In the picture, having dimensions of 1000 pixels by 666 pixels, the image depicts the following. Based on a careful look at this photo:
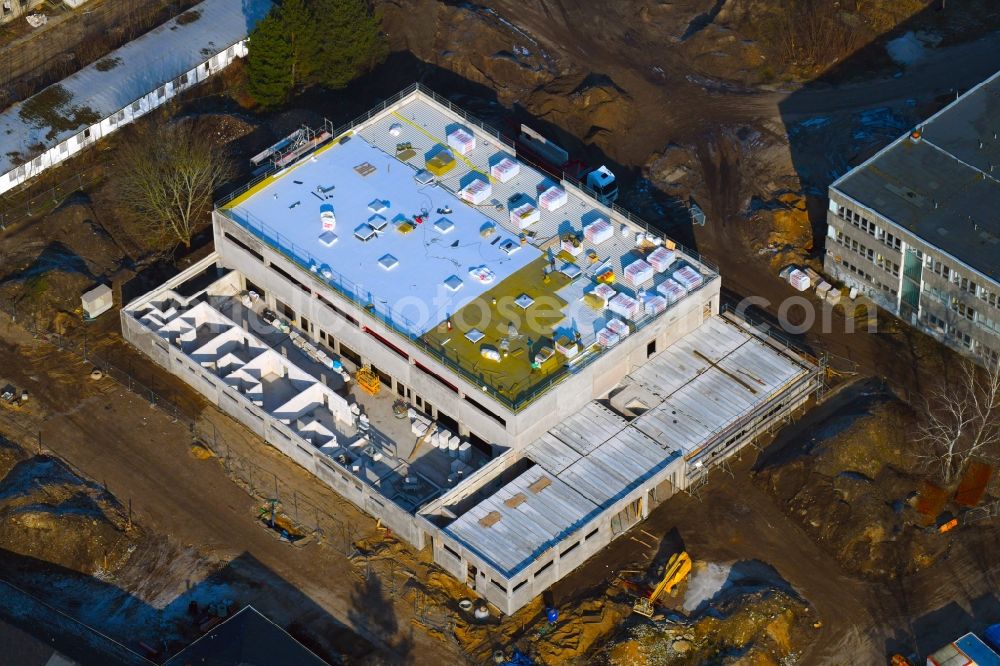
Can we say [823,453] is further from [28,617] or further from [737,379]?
[28,617]

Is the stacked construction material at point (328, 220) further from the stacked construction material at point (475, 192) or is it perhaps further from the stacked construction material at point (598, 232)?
the stacked construction material at point (598, 232)

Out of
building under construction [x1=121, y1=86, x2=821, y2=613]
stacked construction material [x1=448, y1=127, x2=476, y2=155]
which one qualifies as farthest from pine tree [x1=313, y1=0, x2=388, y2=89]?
stacked construction material [x1=448, y1=127, x2=476, y2=155]

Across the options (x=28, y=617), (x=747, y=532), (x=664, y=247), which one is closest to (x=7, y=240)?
(x=28, y=617)

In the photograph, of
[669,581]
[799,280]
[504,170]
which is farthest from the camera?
[799,280]

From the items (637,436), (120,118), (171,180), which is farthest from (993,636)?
(120,118)

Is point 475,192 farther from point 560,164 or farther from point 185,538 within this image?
point 185,538

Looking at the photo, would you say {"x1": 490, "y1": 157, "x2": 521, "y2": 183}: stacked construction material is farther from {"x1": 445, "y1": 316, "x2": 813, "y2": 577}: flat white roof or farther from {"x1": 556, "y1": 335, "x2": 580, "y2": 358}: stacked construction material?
{"x1": 445, "y1": 316, "x2": 813, "y2": 577}: flat white roof
